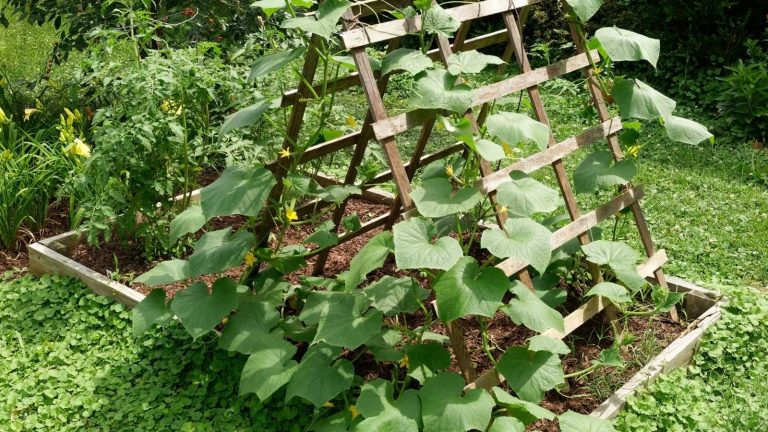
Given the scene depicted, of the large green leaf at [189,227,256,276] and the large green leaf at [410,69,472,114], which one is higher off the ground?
the large green leaf at [410,69,472,114]

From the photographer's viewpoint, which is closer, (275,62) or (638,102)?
(275,62)

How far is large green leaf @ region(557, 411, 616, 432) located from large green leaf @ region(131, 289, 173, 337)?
1523 millimetres

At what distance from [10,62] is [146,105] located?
443 centimetres

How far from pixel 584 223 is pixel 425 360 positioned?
2.96 feet

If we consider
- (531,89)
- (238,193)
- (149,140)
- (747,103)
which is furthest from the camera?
(747,103)

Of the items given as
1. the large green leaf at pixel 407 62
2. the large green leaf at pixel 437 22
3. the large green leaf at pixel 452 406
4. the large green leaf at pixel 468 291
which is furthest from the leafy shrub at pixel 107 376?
the large green leaf at pixel 437 22

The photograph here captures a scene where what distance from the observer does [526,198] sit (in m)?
2.84

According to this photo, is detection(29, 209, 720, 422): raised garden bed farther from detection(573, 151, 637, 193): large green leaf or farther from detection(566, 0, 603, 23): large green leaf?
detection(566, 0, 603, 23): large green leaf

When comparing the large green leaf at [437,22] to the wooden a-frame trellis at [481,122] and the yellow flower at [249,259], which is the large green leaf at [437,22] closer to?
the wooden a-frame trellis at [481,122]

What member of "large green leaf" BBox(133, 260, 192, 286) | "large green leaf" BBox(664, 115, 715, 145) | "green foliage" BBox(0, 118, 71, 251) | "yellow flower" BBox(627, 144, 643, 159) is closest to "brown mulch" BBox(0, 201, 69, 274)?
"green foliage" BBox(0, 118, 71, 251)

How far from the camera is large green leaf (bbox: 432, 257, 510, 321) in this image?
2.59 metres

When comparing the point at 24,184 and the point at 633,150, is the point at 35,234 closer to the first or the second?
the point at 24,184

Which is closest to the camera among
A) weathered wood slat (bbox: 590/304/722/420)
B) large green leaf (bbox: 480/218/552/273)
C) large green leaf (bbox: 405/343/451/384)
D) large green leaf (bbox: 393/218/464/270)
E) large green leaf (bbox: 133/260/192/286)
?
large green leaf (bbox: 393/218/464/270)

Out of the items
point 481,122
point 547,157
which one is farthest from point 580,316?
point 481,122
